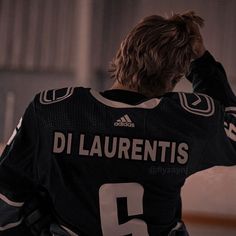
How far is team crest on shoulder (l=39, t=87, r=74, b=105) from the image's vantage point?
87 centimetres

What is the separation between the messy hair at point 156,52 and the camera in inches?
34.9

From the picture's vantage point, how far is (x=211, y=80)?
984 mm

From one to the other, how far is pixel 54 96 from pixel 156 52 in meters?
0.19

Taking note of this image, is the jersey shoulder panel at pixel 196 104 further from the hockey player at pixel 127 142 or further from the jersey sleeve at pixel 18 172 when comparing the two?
the jersey sleeve at pixel 18 172

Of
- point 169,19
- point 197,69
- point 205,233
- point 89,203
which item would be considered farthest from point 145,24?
point 205,233

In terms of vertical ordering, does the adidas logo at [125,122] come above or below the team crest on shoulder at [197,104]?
below

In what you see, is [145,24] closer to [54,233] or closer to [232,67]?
[54,233]

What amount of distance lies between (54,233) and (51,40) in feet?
9.17

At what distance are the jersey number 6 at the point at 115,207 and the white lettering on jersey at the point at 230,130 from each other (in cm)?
18

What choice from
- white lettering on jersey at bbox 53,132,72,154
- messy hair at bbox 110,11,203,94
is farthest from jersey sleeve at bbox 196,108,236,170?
white lettering on jersey at bbox 53,132,72,154

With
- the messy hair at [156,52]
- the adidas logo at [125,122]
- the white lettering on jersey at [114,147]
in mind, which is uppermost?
the messy hair at [156,52]

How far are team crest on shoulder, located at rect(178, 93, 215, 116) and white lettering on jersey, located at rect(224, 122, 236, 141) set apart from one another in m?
0.04

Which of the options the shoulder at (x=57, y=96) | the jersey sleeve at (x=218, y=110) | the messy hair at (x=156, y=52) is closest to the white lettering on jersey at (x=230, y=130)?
the jersey sleeve at (x=218, y=110)

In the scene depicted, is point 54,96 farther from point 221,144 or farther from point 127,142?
point 221,144
